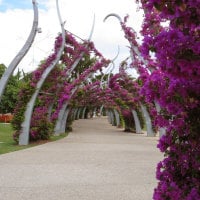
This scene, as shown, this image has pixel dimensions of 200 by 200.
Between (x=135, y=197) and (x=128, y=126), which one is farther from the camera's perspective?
(x=128, y=126)

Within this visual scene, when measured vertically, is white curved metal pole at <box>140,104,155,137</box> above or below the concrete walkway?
above

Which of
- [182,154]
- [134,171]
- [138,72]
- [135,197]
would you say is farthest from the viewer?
[138,72]

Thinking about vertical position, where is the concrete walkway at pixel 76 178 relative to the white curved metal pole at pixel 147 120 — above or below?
below

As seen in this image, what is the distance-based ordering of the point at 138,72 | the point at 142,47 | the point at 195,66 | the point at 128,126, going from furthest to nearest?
the point at 128,126 < the point at 138,72 < the point at 142,47 < the point at 195,66

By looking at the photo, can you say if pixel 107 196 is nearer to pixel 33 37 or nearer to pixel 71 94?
pixel 33 37

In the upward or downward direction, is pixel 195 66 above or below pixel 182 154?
above

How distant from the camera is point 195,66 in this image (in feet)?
11.4

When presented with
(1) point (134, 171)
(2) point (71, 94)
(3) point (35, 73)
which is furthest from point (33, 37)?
(2) point (71, 94)

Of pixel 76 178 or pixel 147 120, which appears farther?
pixel 147 120

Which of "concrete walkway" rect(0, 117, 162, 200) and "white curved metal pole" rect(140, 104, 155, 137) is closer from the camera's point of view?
"concrete walkway" rect(0, 117, 162, 200)

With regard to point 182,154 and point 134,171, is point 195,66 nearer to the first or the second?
point 182,154

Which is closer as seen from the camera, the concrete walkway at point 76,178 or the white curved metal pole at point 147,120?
the concrete walkway at point 76,178

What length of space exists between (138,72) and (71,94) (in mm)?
9093

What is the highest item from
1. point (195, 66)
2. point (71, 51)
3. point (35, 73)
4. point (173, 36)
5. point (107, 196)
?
point (71, 51)
